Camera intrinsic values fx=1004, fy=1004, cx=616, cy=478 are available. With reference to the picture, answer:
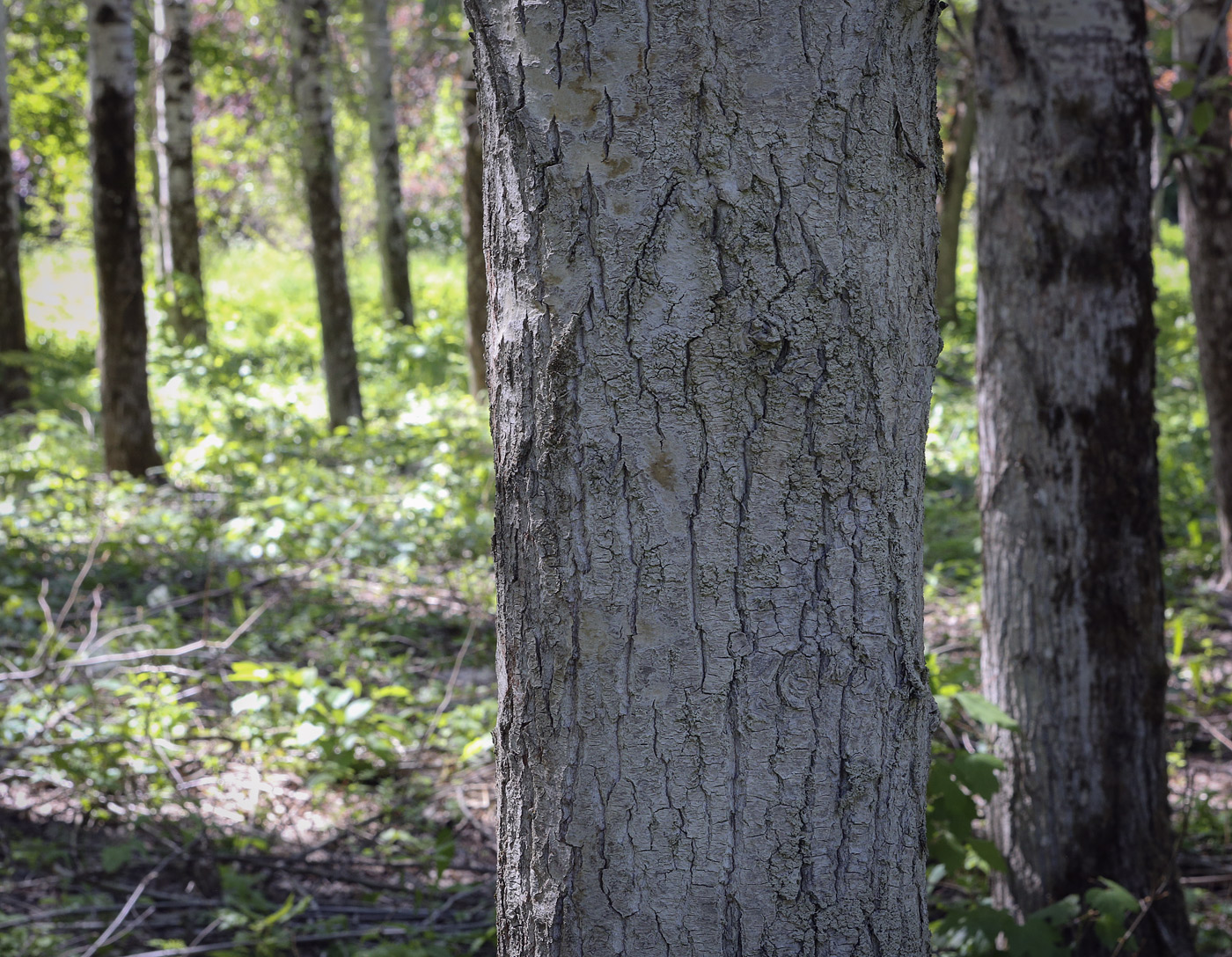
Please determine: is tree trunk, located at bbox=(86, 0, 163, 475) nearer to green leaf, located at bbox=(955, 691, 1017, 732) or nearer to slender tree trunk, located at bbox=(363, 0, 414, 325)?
slender tree trunk, located at bbox=(363, 0, 414, 325)

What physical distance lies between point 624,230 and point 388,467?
7265mm

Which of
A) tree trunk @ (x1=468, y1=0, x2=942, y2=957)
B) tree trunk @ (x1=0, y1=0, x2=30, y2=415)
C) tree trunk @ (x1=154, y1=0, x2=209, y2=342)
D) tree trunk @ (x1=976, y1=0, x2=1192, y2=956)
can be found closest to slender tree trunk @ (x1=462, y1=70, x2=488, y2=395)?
tree trunk @ (x1=154, y1=0, x2=209, y2=342)

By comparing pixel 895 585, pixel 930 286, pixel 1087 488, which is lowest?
pixel 1087 488

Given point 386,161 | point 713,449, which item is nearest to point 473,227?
point 386,161

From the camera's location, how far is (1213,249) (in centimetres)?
506

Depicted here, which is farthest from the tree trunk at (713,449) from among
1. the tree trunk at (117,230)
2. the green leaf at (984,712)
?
the tree trunk at (117,230)

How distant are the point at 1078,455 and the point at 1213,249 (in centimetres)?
331

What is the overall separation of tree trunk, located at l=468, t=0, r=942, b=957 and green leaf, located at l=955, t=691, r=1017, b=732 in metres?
1.44

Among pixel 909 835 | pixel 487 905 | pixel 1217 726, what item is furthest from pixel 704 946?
pixel 1217 726

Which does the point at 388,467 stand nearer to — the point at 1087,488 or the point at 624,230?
the point at 1087,488

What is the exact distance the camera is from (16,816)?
336 centimetres

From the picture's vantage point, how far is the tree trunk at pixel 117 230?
7215 millimetres

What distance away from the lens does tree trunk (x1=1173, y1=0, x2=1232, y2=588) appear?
16.4ft

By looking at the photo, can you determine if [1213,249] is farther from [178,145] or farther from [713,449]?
[178,145]
